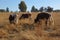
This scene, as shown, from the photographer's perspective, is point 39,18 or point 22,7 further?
point 22,7

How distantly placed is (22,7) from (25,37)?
68.0m

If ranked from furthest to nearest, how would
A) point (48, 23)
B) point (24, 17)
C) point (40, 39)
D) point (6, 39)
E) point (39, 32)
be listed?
point (24, 17) → point (48, 23) → point (39, 32) → point (6, 39) → point (40, 39)

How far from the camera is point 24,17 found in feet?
98.7

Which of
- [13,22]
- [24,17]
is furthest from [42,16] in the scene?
[24,17]

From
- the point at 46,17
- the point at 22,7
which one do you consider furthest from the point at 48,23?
the point at 22,7

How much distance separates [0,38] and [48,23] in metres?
9.55

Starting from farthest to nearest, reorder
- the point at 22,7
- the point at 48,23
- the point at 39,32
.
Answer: the point at 22,7, the point at 48,23, the point at 39,32

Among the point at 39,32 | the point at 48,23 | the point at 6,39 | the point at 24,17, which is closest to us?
the point at 6,39

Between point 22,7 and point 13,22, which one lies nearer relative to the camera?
point 13,22

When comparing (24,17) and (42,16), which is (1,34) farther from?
(24,17)

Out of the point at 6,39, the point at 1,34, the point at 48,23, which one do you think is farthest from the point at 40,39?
the point at 48,23

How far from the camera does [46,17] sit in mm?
23891

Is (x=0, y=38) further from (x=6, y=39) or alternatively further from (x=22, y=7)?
(x=22, y=7)

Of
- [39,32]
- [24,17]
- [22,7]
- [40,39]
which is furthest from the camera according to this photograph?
[22,7]
